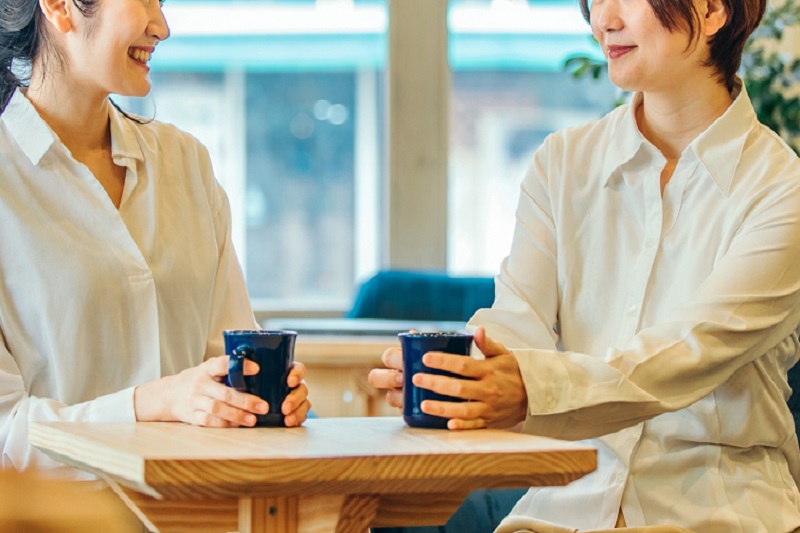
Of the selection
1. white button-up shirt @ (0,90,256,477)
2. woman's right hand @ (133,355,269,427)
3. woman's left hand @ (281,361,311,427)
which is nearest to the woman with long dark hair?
white button-up shirt @ (0,90,256,477)

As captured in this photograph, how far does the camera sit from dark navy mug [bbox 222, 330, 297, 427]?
4.17 feet

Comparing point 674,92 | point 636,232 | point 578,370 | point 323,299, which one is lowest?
point 323,299

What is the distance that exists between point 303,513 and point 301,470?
113 millimetres

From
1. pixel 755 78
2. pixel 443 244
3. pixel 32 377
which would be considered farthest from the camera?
pixel 443 244

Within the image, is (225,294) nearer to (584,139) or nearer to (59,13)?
(59,13)

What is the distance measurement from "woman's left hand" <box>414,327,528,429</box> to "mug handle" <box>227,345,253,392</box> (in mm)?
184

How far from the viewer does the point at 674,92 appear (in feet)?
5.63

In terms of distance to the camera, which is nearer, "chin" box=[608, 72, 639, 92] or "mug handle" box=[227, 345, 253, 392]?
"mug handle" box=[227, 345, 253, 392]

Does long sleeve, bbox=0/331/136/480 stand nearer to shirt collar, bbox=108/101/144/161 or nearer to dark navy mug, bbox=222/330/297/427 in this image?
dark navy mug, bbox=222/330/297/427

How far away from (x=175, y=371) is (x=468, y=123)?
318 cm

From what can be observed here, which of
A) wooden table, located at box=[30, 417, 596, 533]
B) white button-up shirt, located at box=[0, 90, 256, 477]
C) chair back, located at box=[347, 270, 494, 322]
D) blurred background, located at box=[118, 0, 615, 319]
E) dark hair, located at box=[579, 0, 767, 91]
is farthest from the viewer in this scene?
blurred background, located at box=[118, 0, 615, 319]

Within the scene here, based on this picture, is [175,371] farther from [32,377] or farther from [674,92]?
[674,92]

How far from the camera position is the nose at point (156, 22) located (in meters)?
1.71

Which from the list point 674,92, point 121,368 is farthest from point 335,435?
point 674,92
